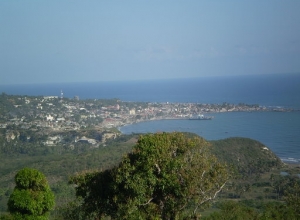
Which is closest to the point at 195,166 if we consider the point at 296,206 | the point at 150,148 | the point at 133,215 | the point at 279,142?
the point at 150,148

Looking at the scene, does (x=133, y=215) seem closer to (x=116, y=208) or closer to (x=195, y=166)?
(x=116, y=208)

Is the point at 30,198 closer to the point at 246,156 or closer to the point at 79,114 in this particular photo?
the point at 246,156

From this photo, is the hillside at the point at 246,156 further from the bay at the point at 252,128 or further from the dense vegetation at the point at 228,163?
the bay at the point at 252,128

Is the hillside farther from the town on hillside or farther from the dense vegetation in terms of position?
the town on hillside

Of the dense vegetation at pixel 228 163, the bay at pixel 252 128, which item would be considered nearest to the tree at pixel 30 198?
the dense vegetation at pixel 228 163

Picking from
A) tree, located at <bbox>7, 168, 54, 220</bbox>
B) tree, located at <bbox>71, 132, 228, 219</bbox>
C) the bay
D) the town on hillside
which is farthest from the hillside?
tree, located at <bbox>7, 168, 54, 220</bbox>

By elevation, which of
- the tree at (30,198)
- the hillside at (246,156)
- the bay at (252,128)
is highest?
the tree at (30,198)
